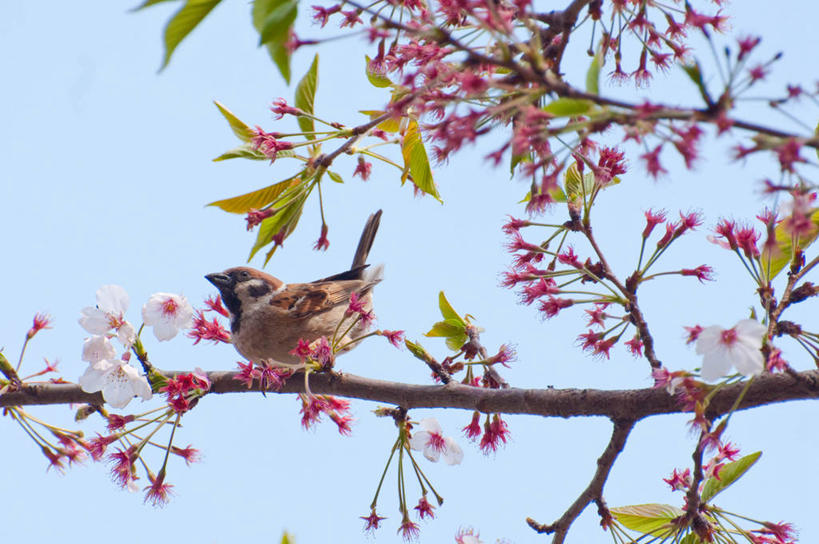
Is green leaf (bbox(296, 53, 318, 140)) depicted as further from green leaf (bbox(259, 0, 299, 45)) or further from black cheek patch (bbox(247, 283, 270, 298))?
black cheek patch (bbox(247, 283, 270, 298))

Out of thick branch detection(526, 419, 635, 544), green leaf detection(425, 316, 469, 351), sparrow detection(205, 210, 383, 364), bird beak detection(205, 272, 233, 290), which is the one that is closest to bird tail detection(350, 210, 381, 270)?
sparrow detection(205, 210, 383, 364)

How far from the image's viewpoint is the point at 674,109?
1678mm

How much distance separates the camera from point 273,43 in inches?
78.0

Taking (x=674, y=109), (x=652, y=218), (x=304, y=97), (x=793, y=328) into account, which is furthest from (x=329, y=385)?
(x=674, y=109)

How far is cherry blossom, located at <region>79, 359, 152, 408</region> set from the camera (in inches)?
140

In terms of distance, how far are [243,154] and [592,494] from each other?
207 cm

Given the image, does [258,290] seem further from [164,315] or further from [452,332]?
[452,332]

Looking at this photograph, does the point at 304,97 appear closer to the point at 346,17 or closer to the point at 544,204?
the point at 346,17

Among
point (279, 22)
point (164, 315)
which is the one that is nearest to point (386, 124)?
point (164, 315)

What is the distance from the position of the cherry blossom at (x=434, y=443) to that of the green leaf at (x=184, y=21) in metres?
2.40

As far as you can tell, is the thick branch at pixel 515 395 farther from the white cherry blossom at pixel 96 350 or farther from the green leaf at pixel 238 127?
the green leaf at pixel 238 127

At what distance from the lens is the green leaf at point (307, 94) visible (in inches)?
141

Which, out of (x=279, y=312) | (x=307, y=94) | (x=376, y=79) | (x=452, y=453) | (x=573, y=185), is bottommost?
(x=452, y=453)

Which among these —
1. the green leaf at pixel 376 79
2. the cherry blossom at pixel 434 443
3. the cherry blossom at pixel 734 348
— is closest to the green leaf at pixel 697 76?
the cherry blossom at pixel 734 348
